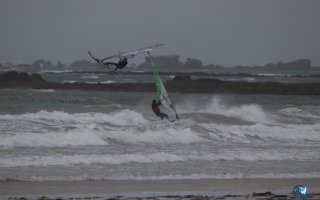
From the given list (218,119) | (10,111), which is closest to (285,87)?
(218,119)

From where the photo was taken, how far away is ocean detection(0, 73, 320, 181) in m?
14.3

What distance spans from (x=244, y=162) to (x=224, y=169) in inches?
56.9

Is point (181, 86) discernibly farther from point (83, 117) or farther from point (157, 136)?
point (157, 136)

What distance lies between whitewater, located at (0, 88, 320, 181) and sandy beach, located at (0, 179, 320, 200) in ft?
1.71

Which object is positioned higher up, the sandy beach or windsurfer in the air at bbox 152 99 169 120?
windsurfer in the air at bbox 152 99 169 120

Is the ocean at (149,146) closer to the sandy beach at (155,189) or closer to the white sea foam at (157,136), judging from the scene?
the white sea foam at (157,136)

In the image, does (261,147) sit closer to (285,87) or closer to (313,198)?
(313,198)

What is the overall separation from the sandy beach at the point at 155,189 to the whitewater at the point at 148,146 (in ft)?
1.71

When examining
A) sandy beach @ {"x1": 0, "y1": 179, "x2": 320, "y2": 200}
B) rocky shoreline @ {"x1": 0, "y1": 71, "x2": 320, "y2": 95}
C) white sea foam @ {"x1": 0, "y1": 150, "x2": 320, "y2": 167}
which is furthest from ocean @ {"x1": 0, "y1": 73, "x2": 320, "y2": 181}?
rocky shoreline @ {"x1": 0, "y1": 71, "x2": 320, "y2": 95}

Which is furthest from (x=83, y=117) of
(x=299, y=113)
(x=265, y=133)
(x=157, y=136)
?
(x=299, y=113)

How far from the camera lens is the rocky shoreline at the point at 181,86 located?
46062 millimetres

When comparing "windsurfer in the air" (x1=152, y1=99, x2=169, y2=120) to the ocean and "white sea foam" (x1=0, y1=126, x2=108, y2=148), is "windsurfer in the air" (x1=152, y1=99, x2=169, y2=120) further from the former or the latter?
"white sea foam" (x1=0, y1=126, x2=108, y2=148)

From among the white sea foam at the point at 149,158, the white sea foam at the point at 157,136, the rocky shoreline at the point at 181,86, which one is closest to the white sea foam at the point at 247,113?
the white sea foam at the point at 157,136

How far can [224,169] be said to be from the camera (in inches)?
591
